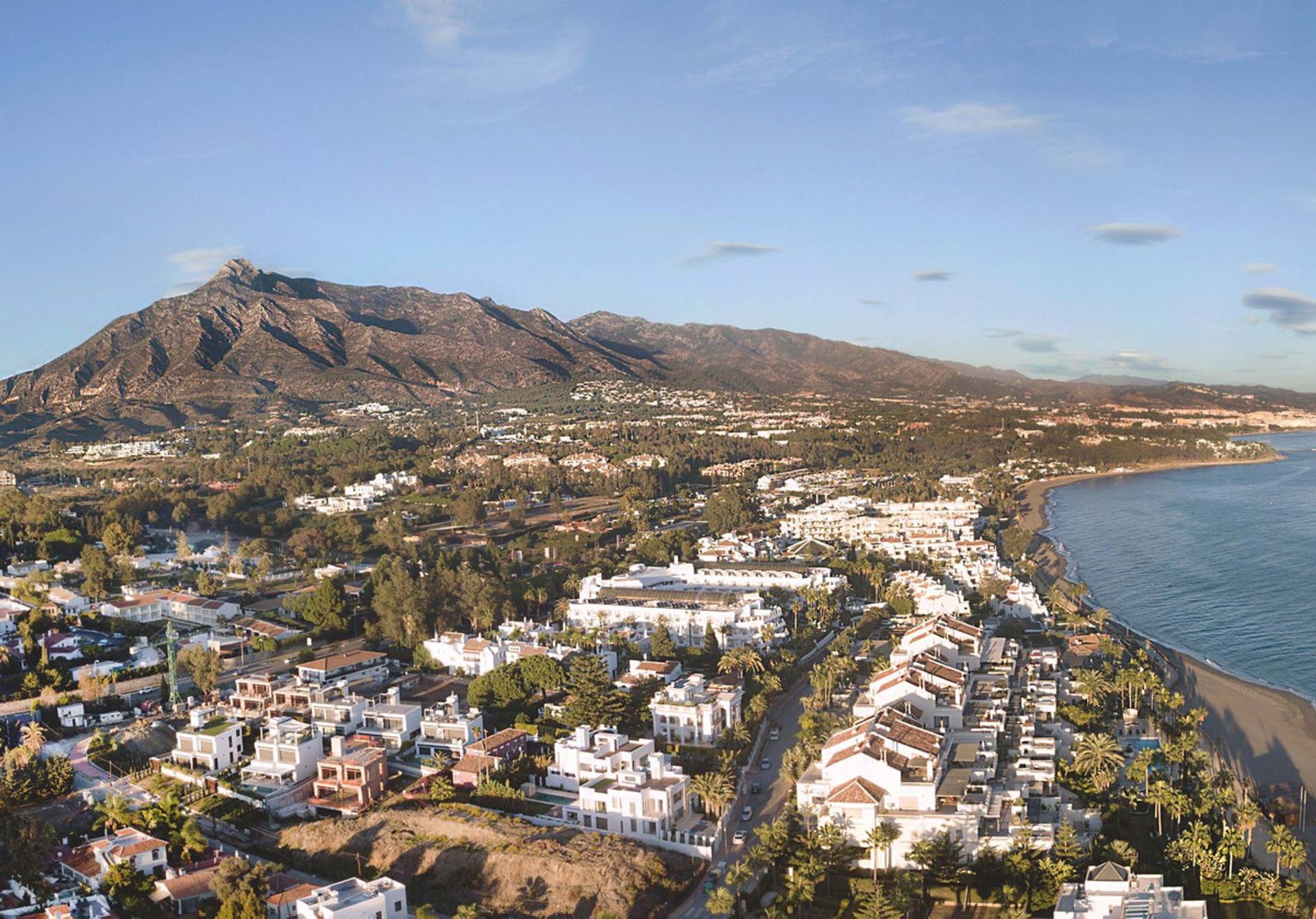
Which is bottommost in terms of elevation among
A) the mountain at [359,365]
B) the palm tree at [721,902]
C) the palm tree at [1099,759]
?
the palm tree at [721,902]

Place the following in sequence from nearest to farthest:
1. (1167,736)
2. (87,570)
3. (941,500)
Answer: (1167,736), (87,570), (941,500)

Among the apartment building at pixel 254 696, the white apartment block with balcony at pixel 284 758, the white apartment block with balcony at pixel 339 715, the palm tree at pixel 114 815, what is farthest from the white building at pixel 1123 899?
the apartment building at pixel 254 696

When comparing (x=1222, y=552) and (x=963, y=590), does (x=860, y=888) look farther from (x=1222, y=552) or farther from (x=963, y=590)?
(x=1222, y=552)

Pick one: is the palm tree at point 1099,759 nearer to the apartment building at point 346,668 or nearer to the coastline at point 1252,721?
the coastline at point 1252,721

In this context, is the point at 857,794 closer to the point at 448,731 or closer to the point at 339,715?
the point at 448,731

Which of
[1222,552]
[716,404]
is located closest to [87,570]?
[1222,552]
